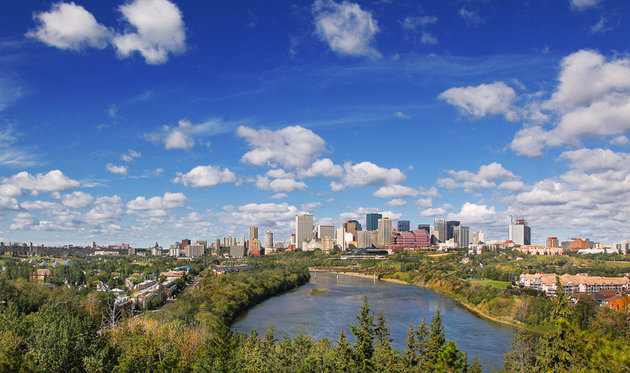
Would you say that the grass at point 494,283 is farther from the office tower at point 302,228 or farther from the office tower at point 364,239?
the office tower at point 302,228

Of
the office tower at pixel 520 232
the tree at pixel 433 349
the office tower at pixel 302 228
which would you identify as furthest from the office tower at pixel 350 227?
the tree at pixel 433 349

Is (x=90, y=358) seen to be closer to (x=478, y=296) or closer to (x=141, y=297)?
(x=141, y=297)

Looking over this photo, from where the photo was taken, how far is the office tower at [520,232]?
136 meters

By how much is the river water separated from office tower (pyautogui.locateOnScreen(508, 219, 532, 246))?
A: 90281mm

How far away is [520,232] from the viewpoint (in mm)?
136500

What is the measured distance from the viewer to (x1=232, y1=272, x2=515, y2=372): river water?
92.8 ft

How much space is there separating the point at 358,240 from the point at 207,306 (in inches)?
4959

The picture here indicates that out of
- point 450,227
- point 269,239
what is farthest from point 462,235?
point 269,239

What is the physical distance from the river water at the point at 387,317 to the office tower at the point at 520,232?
296 ft

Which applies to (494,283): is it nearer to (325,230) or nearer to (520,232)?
(520,232)

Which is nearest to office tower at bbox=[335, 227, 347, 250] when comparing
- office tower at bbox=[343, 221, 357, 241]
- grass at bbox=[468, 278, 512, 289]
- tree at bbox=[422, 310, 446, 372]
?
office tower at bbox=[343, 221, 357, 241]

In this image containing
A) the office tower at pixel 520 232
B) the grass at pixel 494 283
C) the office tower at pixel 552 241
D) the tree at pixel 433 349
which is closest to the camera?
the tree at pixel 433 349

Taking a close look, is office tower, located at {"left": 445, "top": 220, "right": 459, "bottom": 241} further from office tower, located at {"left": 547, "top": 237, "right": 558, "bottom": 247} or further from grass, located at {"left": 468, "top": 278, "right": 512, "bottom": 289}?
grass, located at {"left": 468, "top": 278, "right": 512, "bottom": 289}

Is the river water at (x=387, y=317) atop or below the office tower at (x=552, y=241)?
below
